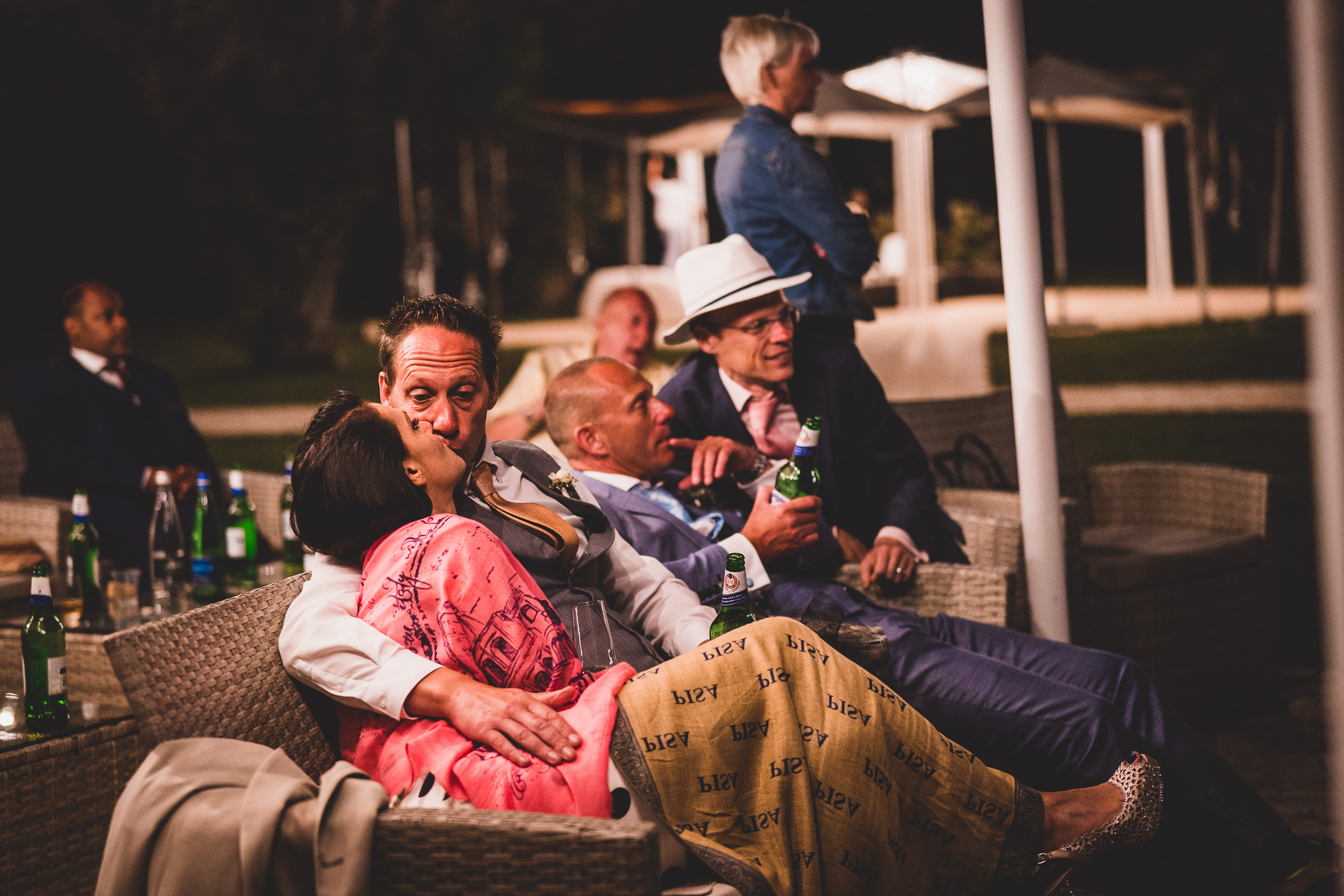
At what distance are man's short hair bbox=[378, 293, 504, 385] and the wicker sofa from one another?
1.43 m

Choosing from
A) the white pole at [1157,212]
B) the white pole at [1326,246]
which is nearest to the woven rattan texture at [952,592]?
the white pole at [1326,246]

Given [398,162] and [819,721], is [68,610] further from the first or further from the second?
[398,162]

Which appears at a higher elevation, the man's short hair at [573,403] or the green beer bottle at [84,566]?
the man's short hair at [573,403]

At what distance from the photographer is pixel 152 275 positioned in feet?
78.5

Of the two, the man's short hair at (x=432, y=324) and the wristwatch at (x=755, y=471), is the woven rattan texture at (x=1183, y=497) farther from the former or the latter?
the man's short hair at (x=432, y=324)

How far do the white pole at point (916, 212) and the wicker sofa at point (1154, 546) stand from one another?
11.5 metres

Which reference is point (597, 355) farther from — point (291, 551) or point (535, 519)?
point (535, 519)

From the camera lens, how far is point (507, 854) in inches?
60.8

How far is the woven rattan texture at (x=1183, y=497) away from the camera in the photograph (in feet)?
12.7

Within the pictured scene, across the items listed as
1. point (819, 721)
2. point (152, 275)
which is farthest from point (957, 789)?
point (152, 275)

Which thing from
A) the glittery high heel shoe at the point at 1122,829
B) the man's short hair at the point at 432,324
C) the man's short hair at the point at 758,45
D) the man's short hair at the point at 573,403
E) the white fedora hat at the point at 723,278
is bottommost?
the glittery high heel shoe at the point at 1122,829

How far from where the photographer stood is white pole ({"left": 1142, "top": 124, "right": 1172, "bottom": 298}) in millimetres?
16578

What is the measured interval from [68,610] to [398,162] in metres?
13.9

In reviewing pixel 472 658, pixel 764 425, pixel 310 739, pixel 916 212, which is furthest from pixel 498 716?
pixel 916 212
